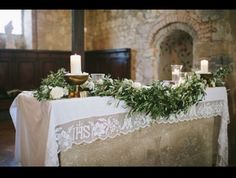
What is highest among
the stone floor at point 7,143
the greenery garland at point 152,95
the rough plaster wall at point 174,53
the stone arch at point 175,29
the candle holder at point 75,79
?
the stone arch at point 175,29

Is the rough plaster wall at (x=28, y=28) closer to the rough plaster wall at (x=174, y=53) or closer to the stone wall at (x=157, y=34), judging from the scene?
the stone wall at (x=157, y=34)

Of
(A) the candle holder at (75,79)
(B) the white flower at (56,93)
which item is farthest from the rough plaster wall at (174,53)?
(B) the white flower at (56,93)

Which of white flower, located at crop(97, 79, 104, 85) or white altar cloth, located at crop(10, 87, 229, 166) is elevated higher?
white flower, located at crop(97, 79, 104, 85)

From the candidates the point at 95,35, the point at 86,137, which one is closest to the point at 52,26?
the point at 95,35

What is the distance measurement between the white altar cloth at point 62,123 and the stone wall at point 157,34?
2365 mm

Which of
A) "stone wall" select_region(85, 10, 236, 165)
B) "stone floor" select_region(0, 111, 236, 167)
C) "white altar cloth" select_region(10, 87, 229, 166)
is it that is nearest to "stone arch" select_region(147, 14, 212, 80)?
"stone wall" select_region(85, 10, 236, 165)

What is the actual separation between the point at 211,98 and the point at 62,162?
1.72 m

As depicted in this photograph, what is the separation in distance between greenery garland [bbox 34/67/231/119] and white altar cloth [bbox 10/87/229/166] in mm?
72

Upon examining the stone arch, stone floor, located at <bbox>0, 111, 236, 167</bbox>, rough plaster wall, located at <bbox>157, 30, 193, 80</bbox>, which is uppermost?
the stone arch

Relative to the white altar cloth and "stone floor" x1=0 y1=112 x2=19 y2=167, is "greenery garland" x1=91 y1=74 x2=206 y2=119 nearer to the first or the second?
the white altar cloth

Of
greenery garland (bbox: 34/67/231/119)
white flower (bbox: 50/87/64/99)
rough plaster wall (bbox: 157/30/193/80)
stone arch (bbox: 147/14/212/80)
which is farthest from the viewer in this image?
rough plaster wall (bbox: 157/30/193/80)

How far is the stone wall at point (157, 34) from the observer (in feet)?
16.8

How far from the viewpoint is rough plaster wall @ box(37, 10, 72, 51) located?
7693 mm
